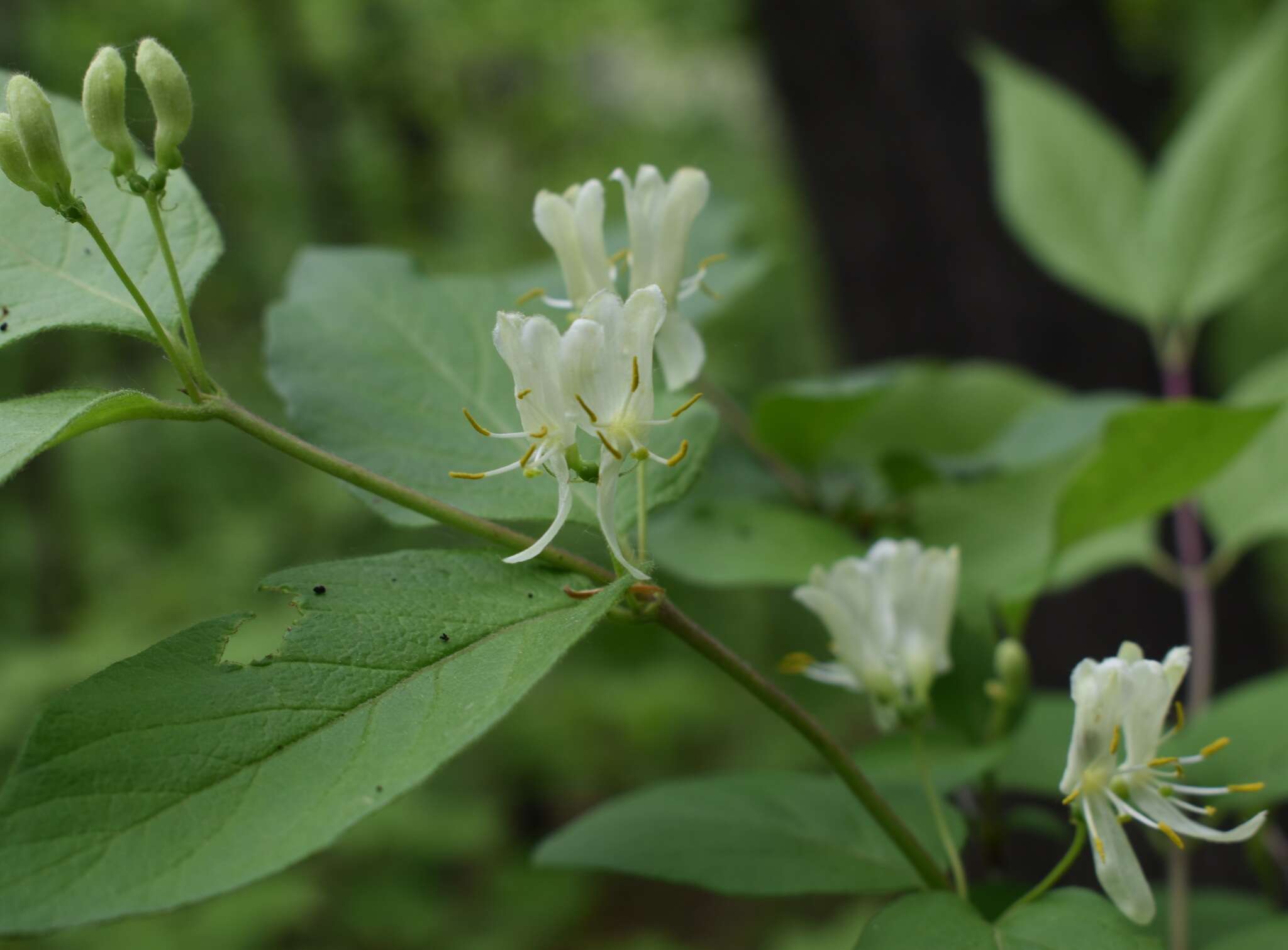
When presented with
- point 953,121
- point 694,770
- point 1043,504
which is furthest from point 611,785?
point 1043,504

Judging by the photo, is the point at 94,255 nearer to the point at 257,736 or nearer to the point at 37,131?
the point at 37,131

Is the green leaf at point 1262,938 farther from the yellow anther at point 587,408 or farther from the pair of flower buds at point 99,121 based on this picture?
the pair of flower buds at point 99,121

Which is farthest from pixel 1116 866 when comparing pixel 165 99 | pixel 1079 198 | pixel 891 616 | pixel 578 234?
pixel 1079 198

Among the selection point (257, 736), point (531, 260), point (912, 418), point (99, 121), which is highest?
point (99, 121)

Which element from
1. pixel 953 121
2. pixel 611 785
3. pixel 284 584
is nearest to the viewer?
pixel 284 584

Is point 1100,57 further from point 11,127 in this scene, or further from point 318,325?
point 11,127

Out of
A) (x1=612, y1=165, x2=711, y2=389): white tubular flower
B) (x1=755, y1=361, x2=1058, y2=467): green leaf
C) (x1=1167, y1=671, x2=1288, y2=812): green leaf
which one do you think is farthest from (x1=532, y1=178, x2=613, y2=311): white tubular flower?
(x1=1167, y1=671, x2=1288, y2=812): green leaf

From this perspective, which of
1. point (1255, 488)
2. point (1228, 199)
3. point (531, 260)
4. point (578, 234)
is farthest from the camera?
point (531, 260)
